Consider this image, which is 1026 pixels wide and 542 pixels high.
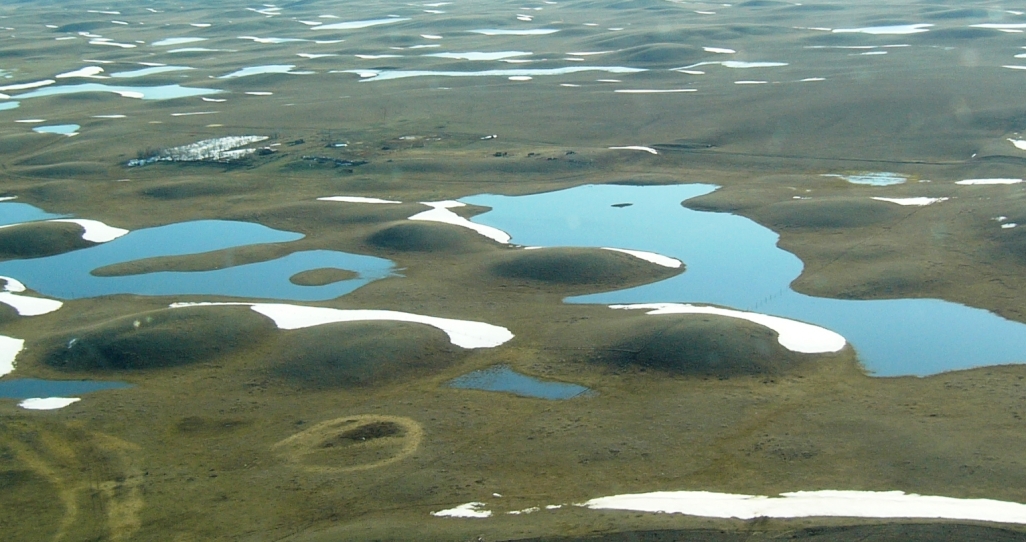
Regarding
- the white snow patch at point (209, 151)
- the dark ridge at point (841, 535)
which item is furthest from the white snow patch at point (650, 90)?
the dark ridge at point (841, 535)

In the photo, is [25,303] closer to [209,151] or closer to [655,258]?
[655,258]

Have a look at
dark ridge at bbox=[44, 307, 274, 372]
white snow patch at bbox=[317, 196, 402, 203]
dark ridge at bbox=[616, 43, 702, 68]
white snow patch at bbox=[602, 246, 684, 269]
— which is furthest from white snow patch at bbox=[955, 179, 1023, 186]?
dark ridge at bbox=[616, 43, 702, 68]

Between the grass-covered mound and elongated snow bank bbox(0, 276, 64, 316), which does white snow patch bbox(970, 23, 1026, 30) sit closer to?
the grass-covered mound

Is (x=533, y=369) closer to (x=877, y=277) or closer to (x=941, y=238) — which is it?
(x=877, y=277)

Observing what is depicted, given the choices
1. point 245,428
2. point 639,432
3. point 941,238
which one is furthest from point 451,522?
point 941,238

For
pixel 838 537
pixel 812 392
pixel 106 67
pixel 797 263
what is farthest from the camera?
pixel 106 67

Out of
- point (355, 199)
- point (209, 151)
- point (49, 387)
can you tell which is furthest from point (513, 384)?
point (209, 151)

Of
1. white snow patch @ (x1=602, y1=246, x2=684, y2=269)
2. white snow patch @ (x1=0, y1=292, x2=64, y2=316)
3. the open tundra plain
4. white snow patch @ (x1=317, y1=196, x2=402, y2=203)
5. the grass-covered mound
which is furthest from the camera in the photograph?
white snow patch @ (x1=317, y1=196, x2=402, y2=203)
